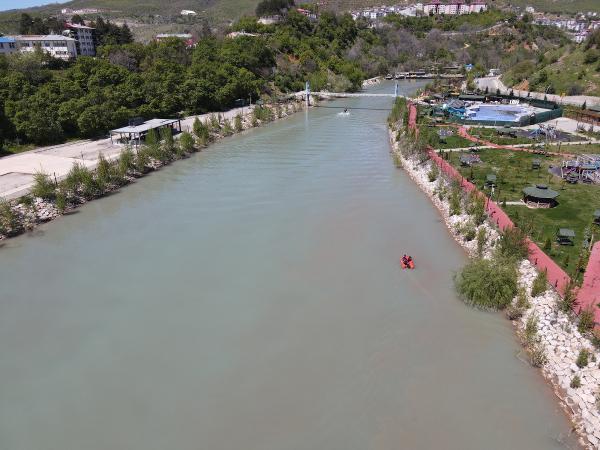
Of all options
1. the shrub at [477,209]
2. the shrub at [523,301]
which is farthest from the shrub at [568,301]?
the shrub at [477,209]

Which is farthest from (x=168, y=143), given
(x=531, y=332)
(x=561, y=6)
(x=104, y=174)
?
(x=561, y=6)

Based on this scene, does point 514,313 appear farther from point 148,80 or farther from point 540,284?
point 148,80

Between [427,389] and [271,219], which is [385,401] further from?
[271,219]

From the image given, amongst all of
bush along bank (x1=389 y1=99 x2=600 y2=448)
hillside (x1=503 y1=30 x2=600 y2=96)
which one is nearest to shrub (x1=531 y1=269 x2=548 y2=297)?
bush along bank (x1=389 y1=99 x2=600 y2=448)

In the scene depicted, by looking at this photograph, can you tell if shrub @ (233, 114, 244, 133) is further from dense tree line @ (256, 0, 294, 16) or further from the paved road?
dense tree line @ (256, 0, 294, 16)

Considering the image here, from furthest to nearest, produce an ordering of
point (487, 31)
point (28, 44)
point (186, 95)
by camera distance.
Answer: point (487, 31) < point (28, 44) < point (186, 95)

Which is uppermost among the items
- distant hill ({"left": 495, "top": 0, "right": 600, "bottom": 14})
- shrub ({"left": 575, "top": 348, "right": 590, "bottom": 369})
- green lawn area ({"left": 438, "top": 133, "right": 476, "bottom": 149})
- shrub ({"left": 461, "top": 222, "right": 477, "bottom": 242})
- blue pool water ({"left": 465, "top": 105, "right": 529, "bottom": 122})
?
distant hill ({"left": 495, "top": 0, "right": 600, "bottom": 14})

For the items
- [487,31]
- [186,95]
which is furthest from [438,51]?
[186,95]

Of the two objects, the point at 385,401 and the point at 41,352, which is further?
the point at 41,352
